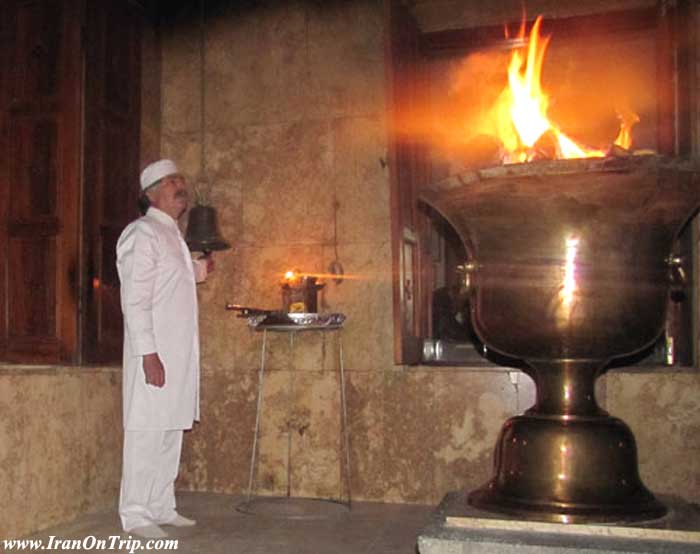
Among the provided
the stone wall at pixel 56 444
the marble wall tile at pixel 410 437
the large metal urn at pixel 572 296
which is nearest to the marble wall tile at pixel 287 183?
the marble wall tile at pixel 410 437

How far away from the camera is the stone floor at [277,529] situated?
3.77 m

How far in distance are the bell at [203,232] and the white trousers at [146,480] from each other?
51.0 inches

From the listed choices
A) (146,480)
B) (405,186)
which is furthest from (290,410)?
(405,186)

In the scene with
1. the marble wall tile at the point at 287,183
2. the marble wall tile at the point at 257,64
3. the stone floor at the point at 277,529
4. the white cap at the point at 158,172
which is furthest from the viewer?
the marble wall tile at the point at 257,64

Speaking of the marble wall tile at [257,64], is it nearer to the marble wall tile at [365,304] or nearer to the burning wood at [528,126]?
the marble wall tile at [365,304]

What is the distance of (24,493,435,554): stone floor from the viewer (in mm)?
3768

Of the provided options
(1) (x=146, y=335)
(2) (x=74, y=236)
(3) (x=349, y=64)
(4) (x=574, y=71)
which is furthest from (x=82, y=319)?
(4) (x=574, y=71)

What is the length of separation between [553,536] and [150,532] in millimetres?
2481

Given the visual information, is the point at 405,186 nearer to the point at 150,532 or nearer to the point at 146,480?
→ the point at 146,480

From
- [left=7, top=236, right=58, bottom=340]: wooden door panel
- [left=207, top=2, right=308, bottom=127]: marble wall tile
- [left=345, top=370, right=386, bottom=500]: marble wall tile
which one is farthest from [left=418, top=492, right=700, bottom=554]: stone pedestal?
[left=207, top=2, right=308, bottom=127]: marble wall tile

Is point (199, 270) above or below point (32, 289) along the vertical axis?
above

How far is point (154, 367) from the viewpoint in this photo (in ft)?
13.3

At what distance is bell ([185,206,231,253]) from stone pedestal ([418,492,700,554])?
3.13m

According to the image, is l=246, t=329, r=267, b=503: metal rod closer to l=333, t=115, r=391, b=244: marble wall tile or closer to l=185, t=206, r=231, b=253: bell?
l=185, t=206, r=231, b=253: bell
